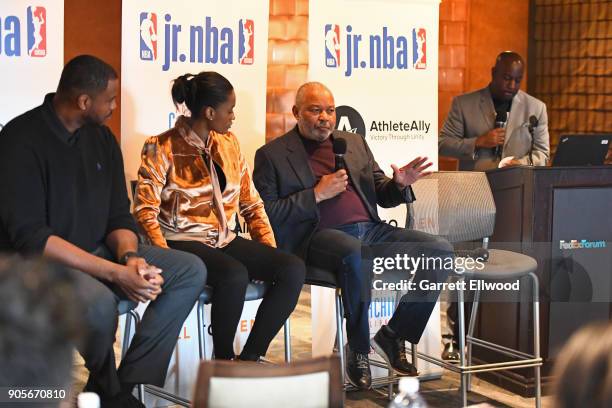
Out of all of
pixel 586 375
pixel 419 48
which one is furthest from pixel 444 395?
pixel 586 375

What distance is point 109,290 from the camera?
10.8 feet

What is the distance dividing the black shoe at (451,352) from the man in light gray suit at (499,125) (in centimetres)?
99

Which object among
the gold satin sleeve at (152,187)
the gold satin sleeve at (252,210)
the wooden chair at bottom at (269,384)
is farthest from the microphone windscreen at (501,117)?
the wooden chair at bottom at (269,384)

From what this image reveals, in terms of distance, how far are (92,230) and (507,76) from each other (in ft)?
9.21

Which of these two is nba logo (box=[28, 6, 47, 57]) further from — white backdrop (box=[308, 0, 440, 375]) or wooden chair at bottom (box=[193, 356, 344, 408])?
wooden chair at bottom (box=[193, 356, 344, 408])

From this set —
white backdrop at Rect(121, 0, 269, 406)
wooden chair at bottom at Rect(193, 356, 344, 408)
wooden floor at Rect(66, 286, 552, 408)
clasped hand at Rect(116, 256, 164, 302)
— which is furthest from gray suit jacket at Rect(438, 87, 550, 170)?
wooden chair at bottom at Rect(193, 356, 344, 408)

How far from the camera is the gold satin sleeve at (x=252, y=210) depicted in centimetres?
408

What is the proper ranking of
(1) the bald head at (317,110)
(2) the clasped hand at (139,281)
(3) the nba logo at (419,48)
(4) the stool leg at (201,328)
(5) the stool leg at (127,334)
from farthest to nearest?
(3) the nba logo at (419,48)
(1) the bald head at (317,110)
(4) the stool leg at (201,328)
(5) the stool leg at (127,334)
(2) the clasped hand at (139,281)

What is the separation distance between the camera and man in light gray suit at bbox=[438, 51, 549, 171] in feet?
17.4

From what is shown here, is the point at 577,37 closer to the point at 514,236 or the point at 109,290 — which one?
the point at 514,236

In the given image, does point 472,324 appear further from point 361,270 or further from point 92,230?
point 92,230

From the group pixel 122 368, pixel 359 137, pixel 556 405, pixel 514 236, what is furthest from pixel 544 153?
pixel 556 405

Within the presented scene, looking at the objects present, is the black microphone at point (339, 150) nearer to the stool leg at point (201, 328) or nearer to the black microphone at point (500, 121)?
Answer: the stool leg at point (201, 328)

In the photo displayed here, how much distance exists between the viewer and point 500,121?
5.36 metres
